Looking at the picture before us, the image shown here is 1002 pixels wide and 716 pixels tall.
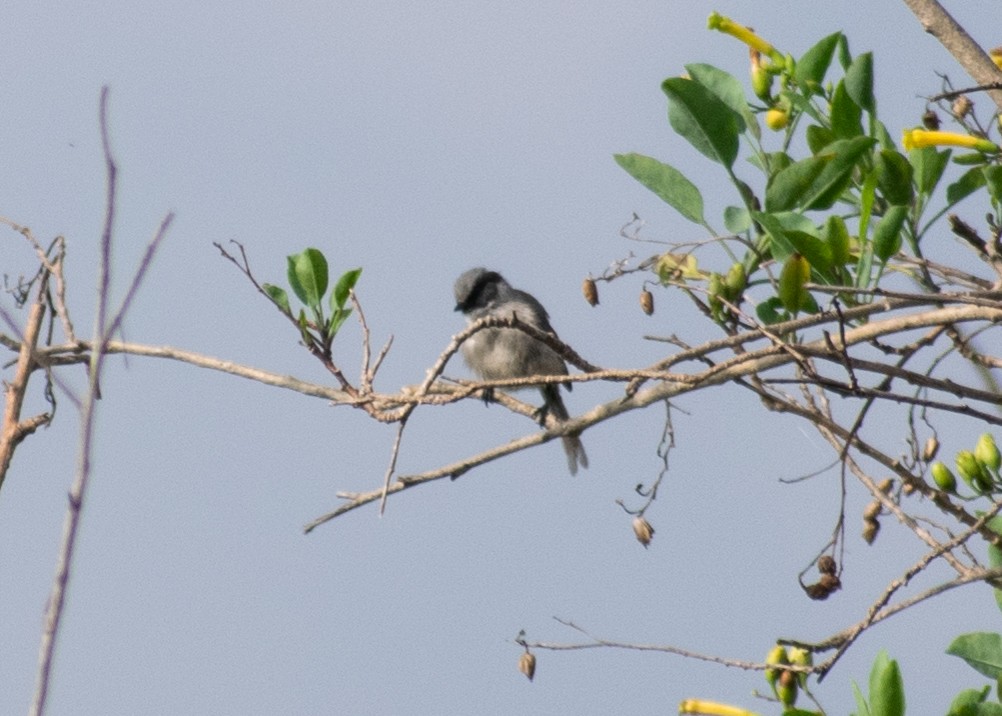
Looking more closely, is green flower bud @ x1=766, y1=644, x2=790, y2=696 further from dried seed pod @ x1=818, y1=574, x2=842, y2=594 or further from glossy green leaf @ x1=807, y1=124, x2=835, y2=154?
glossy green leaf @ x1=807, y1=124, x2=835, y2=154

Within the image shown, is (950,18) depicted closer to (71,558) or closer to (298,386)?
(298,386)

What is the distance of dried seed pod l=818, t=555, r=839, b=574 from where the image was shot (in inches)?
132

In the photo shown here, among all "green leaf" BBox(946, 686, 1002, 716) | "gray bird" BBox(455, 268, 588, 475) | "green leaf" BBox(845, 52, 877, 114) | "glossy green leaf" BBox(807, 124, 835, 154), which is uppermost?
"gray bird" BBox(455, 268, 588, 475)

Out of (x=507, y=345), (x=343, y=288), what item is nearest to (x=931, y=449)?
(x=343, y=288)

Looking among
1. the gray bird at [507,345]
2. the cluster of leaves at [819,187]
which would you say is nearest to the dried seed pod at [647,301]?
the cluster of leaves at [819,187]

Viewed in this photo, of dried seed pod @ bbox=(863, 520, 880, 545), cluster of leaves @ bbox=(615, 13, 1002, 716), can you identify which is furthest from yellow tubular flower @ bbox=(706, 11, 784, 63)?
dried seed pod @ bbox=(863, 520, 880, 545)

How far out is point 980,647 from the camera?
3297 mm

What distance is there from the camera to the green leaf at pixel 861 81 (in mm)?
3301

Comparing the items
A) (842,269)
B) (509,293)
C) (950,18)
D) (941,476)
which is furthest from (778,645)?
(509,293)

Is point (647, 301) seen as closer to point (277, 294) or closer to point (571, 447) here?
point (277, 294)

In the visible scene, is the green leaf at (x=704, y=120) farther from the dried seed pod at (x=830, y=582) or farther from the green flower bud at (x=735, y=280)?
the dried seed pod at (x=830, y=582)

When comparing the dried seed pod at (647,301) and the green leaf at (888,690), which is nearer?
the green leaf at (888,690)

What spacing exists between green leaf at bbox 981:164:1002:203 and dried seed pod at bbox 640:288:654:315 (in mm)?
983

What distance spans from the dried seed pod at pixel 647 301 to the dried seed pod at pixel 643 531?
710mm
